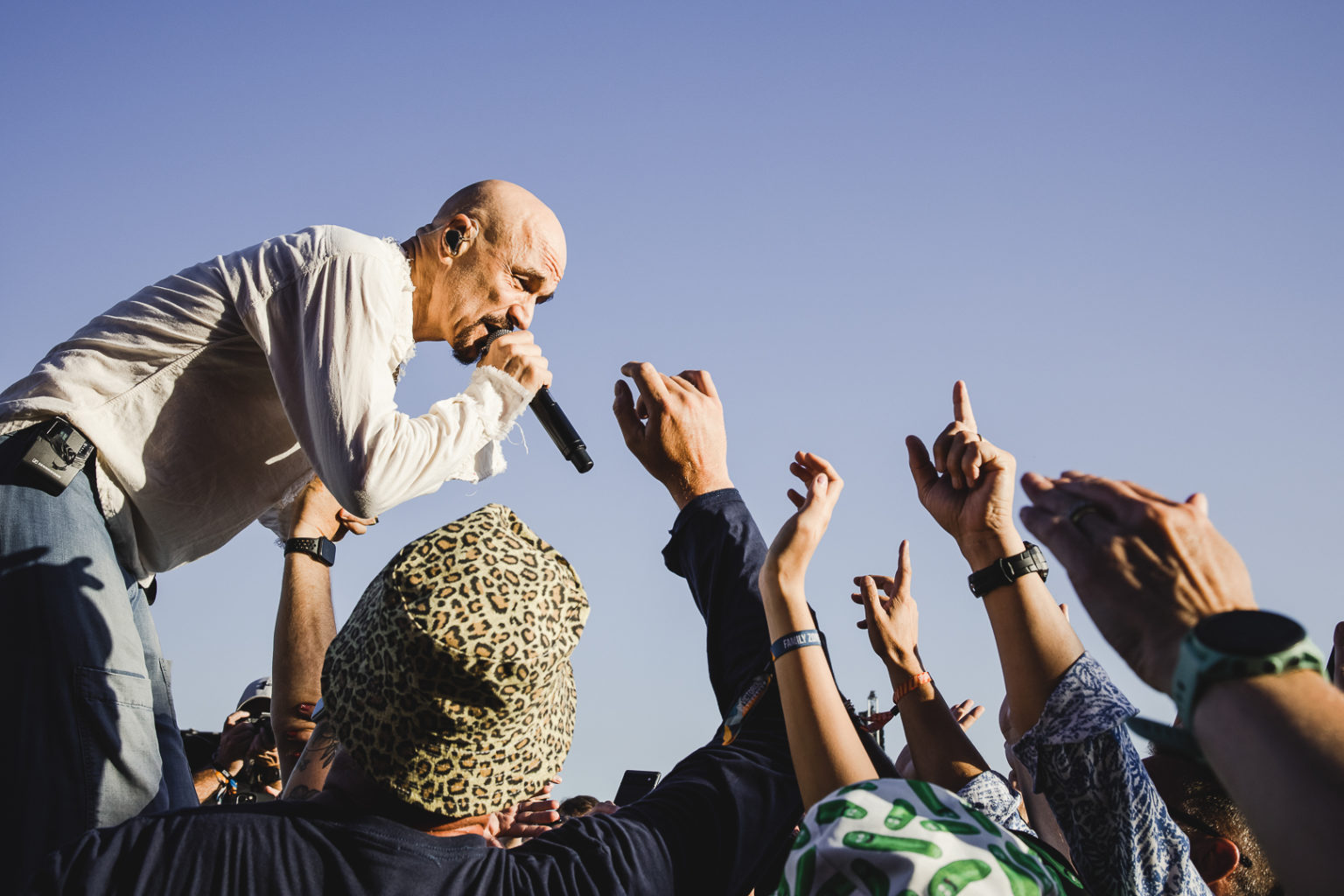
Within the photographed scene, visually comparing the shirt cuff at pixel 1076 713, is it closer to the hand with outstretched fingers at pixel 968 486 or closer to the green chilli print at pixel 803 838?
the hand with outstretched fingers at pixel 968 486

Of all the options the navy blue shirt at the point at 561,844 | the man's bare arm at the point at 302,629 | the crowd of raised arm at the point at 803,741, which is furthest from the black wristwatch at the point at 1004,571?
the man's bare arm at the point at 302,629

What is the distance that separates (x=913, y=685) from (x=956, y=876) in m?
1.76

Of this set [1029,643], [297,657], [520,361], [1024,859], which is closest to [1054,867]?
[1024,859]

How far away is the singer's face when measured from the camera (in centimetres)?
289

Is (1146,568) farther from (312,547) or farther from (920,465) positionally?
(312,547)

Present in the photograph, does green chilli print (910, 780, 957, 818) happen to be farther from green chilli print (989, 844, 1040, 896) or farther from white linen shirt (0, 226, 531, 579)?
white linen shirt (0, 226, 531, 579)

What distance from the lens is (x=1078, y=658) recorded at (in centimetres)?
191

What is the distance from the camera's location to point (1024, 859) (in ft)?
3.94

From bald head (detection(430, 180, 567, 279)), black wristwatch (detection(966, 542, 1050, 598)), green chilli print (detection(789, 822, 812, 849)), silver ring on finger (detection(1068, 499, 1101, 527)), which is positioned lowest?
green chilli print (detection(789, 822, 812, 849))

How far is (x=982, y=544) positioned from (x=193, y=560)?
5.94ft

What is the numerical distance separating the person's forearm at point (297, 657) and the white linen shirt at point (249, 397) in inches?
9.3

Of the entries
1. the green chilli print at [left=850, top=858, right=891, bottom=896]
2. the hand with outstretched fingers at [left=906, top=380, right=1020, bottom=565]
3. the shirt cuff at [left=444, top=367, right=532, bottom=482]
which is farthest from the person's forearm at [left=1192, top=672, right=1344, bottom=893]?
the shirt cuff at [left=444, top=367, right=532, bottom=482]

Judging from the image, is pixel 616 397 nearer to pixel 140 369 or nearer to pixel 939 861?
pixel 140 369

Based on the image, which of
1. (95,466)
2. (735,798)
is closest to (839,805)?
(735,798)
